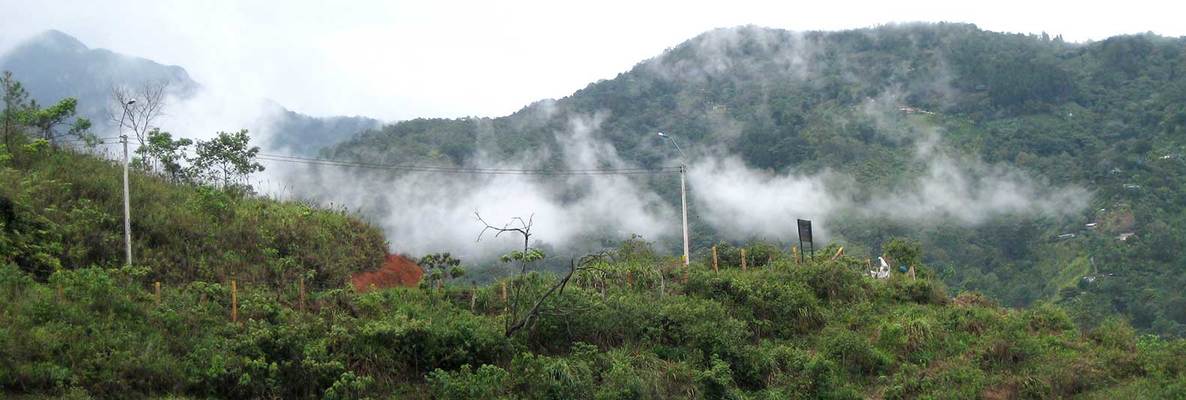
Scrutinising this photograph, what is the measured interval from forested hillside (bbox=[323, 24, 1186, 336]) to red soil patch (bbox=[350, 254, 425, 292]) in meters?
16.8

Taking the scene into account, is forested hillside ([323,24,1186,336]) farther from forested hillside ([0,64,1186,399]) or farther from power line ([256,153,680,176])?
forested hillside ([0,64,1186,399])

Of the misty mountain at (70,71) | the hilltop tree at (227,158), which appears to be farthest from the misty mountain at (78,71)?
the hilltop tree at (227,158)

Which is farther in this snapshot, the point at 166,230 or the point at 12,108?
the point at 12,108

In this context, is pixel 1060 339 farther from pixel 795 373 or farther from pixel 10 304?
pixel 10 304

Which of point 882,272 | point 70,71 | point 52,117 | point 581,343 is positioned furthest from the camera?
point 70,71

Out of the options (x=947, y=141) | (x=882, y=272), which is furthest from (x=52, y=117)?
(x=947, y=141)

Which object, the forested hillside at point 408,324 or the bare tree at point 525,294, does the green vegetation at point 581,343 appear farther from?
the bare tree at point 525,294

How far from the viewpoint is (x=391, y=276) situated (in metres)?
22.5

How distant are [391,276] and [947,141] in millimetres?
47328

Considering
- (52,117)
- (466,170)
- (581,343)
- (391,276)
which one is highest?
(52,117)

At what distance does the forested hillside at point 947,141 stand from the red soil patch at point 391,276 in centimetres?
1679

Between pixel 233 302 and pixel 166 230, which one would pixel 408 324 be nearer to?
pixel 233 302

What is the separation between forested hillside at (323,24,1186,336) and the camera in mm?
42688

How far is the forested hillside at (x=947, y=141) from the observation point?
42.7m
